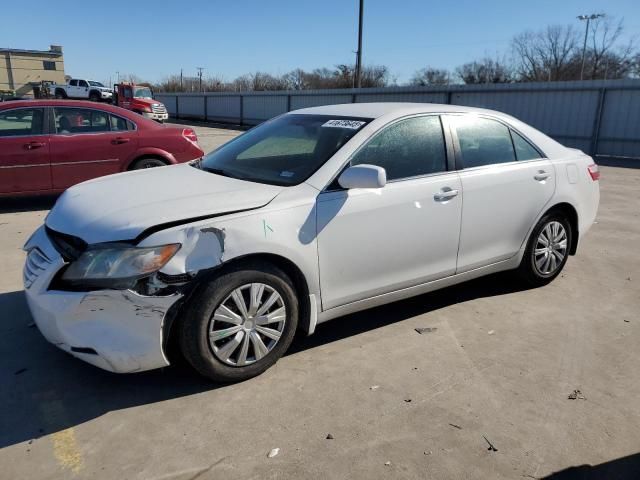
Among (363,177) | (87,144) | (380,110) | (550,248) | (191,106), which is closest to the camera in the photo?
(363,177)

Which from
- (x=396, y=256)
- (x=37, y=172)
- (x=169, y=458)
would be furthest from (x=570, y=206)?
(x=37, y=172)

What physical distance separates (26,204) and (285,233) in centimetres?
658

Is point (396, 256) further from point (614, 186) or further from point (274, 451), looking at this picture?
point (614, 186)

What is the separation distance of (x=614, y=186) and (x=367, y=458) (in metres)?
10.8

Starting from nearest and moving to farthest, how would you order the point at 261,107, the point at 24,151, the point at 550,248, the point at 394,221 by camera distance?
the point at 394,221, the point at 550,248, the point at 24,151, the point at 261,107

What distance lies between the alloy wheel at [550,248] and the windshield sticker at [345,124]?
2.02m

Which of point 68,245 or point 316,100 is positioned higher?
point 316,100

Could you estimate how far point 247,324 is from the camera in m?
3.08

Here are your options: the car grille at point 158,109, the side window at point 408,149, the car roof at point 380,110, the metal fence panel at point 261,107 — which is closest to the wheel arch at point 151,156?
the car roof at point 380,110

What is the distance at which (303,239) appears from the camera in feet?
10.4

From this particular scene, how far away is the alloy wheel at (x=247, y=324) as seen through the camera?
9.78 feet

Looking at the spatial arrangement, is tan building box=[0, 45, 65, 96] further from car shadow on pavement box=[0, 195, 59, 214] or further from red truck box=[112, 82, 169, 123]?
car shadow on pavement box=[0, 195, 59, 214]

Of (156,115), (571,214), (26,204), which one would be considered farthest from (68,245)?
(156,115)

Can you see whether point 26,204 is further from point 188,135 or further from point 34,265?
point 34,265
